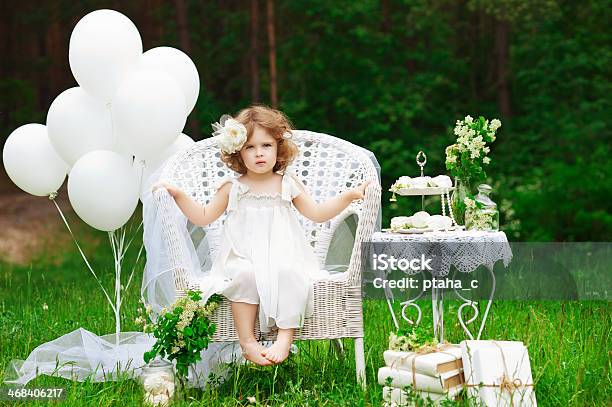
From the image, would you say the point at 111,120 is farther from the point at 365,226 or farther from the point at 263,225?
the point at 365,226

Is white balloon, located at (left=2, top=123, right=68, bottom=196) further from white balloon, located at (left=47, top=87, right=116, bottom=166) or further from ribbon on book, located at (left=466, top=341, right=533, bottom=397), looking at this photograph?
ribbon on book, located at (left=466, top=341, right=533, bottom=397)

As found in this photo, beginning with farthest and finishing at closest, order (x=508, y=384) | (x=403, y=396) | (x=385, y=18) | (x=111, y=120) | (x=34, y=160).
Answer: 1. (x=385, y=18)
2. (x=34, y=160)
3. (x=111, y=120)
4. (x=403, y=396)
5. (x=508, y=384)

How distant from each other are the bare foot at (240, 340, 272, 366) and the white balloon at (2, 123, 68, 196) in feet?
4.35

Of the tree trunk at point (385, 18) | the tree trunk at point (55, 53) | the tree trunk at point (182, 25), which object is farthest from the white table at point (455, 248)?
the tree trunk at point (55, 53)

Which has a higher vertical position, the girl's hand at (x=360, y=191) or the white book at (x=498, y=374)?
the girl's hand at (x=360, y=191)

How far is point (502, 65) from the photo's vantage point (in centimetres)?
966

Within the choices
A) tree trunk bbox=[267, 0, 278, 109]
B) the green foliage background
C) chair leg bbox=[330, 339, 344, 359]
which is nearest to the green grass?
chair leg bbox=[330, 339, 344, 359]

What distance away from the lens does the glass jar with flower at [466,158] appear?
3.33 meters

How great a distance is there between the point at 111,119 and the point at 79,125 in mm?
A: 143

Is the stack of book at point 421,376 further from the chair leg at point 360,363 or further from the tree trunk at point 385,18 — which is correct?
the tree trunk at point 385,18

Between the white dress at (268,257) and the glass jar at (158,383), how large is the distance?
1.33 feet

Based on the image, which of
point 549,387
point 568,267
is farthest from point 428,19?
point 549,387

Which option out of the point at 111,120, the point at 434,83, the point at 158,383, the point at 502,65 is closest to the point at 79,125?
the point at 111,120

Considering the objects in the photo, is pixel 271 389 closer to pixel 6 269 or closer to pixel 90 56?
pixel 90 56
